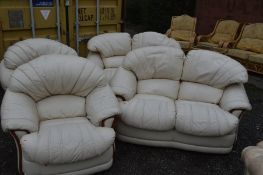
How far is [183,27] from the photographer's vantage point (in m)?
6.30

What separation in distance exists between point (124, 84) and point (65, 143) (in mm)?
1032

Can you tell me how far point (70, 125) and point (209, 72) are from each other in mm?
1624

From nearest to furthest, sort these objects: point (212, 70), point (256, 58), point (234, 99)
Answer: point (234, 99), point (212, 70), point (256, 58)

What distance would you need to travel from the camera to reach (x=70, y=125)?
7.89 feet

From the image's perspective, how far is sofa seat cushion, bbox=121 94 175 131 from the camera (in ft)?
8.80

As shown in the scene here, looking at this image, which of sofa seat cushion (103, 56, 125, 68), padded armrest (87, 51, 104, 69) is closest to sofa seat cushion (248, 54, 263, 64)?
sofa seat cushion (103, 56, 125, 68)

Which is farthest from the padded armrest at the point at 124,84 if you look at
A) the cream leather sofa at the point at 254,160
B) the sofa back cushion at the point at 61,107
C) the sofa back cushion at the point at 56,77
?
the cream leather sofa at the point at 254,160

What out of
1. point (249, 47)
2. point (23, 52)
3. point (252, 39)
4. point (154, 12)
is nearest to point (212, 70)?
point (23, 52)

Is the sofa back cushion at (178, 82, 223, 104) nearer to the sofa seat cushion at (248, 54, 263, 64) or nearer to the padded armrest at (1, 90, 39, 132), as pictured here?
the padded armrest at (1, 90, 39, 132)

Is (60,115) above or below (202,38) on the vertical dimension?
below

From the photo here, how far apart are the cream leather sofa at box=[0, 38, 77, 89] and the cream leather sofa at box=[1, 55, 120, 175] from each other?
2.41ft

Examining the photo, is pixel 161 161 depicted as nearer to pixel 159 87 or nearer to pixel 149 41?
pixel 159 87

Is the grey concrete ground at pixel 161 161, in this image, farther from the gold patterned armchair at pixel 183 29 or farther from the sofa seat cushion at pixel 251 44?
the gold patterned armchair at pixel 183 29

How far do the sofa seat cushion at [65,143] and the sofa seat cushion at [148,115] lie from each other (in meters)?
0.37
